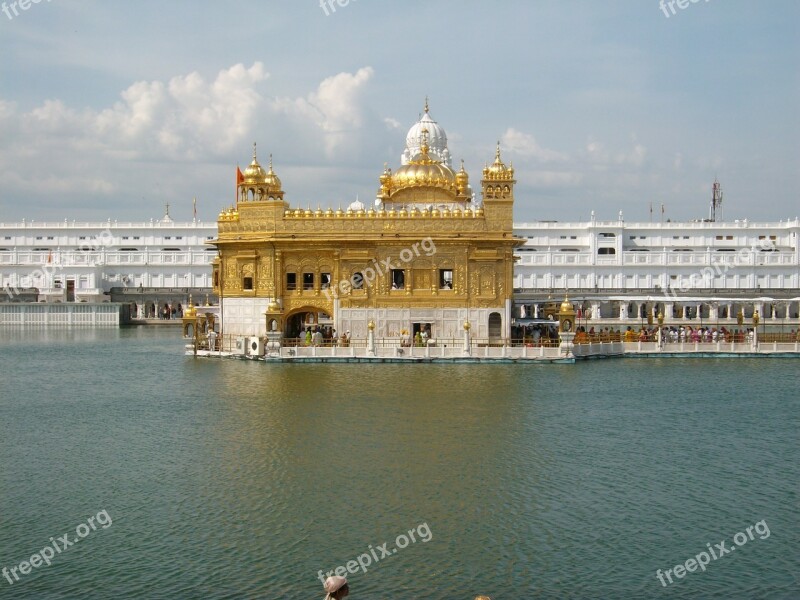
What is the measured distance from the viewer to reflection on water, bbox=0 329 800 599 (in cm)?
1532

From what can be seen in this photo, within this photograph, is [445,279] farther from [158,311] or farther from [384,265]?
[158,311]

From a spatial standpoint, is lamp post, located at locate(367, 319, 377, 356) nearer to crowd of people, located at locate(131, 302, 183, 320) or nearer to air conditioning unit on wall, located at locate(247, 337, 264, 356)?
air conditioning unit on wall, located at locate(247, 337, 264, 356)

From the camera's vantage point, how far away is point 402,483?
2012cm

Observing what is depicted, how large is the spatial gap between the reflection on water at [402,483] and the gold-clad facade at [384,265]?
9.94m

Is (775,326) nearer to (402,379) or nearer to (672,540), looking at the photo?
(402,379)

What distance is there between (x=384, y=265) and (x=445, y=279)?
3.15 m

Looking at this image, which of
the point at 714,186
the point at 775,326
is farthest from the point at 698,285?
the point at 714,186

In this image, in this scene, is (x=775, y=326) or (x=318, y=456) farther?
(x=775, y=326)

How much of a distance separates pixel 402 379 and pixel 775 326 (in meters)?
54.5

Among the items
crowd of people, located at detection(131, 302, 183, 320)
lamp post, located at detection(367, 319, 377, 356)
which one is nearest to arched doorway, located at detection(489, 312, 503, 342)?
lamp post, located at detection(367, 319, 377, 356)

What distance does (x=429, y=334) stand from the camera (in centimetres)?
4512

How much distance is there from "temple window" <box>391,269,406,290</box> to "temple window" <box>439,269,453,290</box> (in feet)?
6.17

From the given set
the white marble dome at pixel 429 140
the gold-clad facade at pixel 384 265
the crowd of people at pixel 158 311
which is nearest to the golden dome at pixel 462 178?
the gold-clad facade at pixel 384 265

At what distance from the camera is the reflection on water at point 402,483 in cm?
1532
